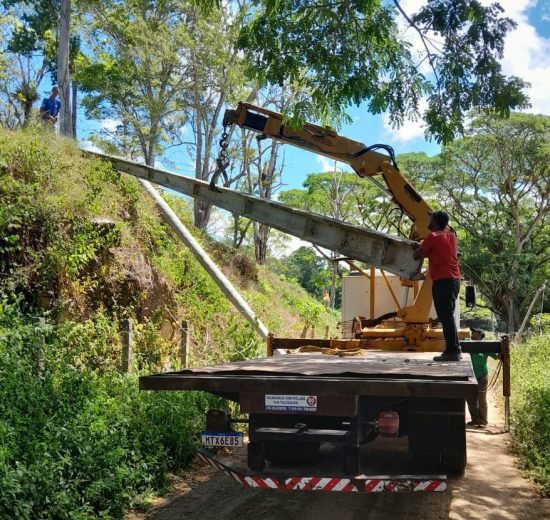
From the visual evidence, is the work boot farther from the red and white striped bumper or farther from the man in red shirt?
the red and white striped bumper

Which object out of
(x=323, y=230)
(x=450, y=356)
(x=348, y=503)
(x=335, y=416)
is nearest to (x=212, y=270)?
(x=323, y=230)

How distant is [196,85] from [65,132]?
7.54 m

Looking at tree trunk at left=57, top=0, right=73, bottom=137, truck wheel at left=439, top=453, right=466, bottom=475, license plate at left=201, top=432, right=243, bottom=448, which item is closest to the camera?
license plate at left=201, top=432, right=243, bottom=448

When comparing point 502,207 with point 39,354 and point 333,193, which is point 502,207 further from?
point 39,354

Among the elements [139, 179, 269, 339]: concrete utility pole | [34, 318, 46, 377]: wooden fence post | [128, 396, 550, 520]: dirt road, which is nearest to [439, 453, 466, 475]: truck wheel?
[128, 396, 550, 520]: dirt road

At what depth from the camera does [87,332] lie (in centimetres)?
800

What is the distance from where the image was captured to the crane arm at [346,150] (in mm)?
9062

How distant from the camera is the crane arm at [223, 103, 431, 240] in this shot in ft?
29.7

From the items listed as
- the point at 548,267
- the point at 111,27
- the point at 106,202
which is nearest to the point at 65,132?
the point at 106,202

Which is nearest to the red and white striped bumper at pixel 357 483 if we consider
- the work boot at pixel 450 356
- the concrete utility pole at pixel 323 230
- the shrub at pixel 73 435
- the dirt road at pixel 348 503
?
the dirt road at pixel 348 503

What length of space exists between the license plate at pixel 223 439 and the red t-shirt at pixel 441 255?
2622 millimetres

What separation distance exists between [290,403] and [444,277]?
2.35m

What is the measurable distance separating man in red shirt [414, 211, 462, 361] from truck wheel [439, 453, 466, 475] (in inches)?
39.7

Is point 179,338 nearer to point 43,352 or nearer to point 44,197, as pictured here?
point 44,197
